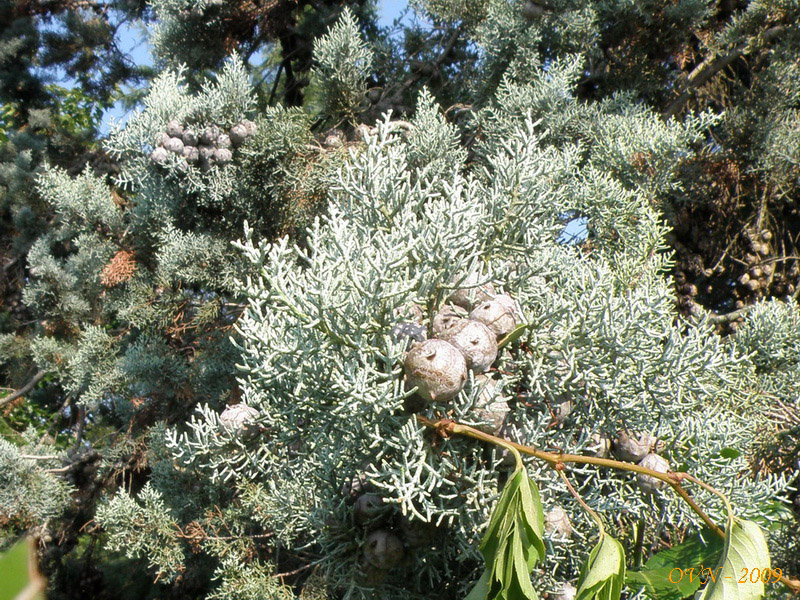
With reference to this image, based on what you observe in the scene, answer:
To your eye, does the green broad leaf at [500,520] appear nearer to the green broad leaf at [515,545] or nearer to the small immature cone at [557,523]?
the green broad leaf at [515,545]

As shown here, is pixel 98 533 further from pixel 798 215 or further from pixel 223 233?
pixel 798 215

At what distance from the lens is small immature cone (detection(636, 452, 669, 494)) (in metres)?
1.08

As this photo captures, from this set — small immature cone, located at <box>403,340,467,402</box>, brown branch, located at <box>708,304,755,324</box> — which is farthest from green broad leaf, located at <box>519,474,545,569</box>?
brown branch, located at <box>708,304,755,324</box>

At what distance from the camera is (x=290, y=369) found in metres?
0.97

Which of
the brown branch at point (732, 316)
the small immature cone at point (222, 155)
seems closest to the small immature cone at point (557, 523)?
the brown branch at point (732, 316)

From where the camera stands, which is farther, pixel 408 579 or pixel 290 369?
pixel 408 579

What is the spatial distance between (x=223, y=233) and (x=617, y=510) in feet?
5.12

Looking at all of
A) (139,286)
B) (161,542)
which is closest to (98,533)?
(161,542)

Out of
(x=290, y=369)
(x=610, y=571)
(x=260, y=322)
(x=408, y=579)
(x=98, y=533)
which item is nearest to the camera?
(x=610, y=571)

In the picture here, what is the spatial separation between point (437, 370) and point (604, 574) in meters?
0.30

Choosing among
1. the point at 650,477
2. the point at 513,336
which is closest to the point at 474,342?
the point at 513,336

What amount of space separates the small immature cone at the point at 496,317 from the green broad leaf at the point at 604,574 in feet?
1.03

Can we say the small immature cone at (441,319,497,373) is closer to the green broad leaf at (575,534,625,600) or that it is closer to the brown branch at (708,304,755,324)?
the green broad leaf at (575,534,625,600)

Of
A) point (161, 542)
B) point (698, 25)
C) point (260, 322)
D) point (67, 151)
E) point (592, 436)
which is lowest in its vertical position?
point (592, 436)
